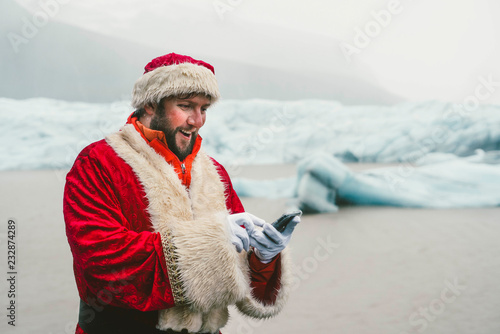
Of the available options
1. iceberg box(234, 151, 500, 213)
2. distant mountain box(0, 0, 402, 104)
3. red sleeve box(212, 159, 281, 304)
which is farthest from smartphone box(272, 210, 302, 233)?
distant mountain box(0, 0, 402, 104)

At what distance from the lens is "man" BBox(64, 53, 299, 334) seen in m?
0.70

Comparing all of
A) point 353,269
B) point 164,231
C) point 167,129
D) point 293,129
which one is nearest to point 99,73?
point 293,129

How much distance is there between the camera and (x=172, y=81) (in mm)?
813

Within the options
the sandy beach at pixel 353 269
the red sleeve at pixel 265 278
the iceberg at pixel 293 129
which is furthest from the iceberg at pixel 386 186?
the red sleeve at pixel 265 278

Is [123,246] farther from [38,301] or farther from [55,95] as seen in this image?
[55,95]

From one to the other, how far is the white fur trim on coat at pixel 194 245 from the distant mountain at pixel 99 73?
2236 millimetres

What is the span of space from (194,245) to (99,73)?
112 inches

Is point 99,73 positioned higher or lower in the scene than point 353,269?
higher

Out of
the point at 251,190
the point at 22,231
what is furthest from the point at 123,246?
the point at 251,190

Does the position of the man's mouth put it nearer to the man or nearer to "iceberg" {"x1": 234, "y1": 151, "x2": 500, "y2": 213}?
the man

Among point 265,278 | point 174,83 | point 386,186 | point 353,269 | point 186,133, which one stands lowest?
point 353,269

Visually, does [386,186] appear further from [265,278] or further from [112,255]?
[112,255]

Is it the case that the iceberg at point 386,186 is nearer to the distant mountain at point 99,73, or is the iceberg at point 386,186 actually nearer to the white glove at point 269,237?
the distant mountain at point 99,73

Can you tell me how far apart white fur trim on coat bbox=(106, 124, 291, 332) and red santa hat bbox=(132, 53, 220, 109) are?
0.28ft
